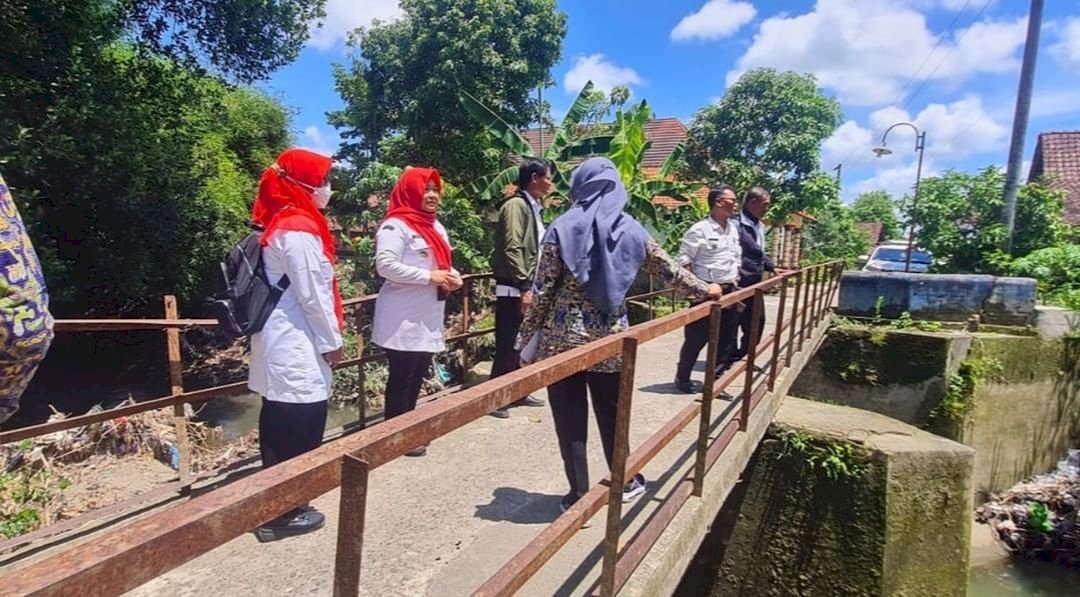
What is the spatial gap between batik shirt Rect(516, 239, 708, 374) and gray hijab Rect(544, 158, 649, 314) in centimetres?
5

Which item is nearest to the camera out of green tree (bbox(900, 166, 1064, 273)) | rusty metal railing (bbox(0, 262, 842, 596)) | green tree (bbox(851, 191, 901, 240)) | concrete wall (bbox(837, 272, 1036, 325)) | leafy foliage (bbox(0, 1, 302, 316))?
rusty metal railing (bbox(0, 262, 842, 596))

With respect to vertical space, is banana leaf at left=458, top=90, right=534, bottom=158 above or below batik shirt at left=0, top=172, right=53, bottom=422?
above

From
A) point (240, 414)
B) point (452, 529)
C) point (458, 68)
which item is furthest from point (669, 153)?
point (452, 529)

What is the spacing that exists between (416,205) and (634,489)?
5.52 ft

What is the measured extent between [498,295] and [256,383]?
1.81m

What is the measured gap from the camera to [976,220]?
8656mm

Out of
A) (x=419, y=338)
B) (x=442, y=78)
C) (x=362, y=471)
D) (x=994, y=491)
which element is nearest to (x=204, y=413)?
(x=442, y=78)

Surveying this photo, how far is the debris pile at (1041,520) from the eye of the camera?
6582 mm

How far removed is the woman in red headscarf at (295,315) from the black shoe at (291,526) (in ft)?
0.04

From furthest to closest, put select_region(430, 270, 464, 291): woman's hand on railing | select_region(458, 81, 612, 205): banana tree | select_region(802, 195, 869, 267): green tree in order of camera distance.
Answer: select_region(802, 195, 869, 267): green tree → select_region(458, 81, 612, 205): banana tree → select_region(430, 270, 464, 291): woman's hand on railing

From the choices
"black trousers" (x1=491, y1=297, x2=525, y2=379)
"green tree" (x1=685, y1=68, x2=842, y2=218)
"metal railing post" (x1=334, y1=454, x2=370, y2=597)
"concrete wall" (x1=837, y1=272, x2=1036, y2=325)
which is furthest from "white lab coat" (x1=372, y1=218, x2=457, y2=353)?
"green tree" (x1=685, y1=68, x2=842, y2=218)

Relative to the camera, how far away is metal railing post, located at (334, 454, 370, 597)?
874 millimetres

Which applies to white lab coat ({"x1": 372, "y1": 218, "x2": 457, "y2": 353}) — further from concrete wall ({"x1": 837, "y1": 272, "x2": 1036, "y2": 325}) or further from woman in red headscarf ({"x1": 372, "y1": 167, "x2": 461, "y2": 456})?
concrete wall ({"x1": 837, "y1": 272, "x2": 1036, "y2": 325})

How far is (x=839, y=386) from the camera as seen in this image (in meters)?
6.31
